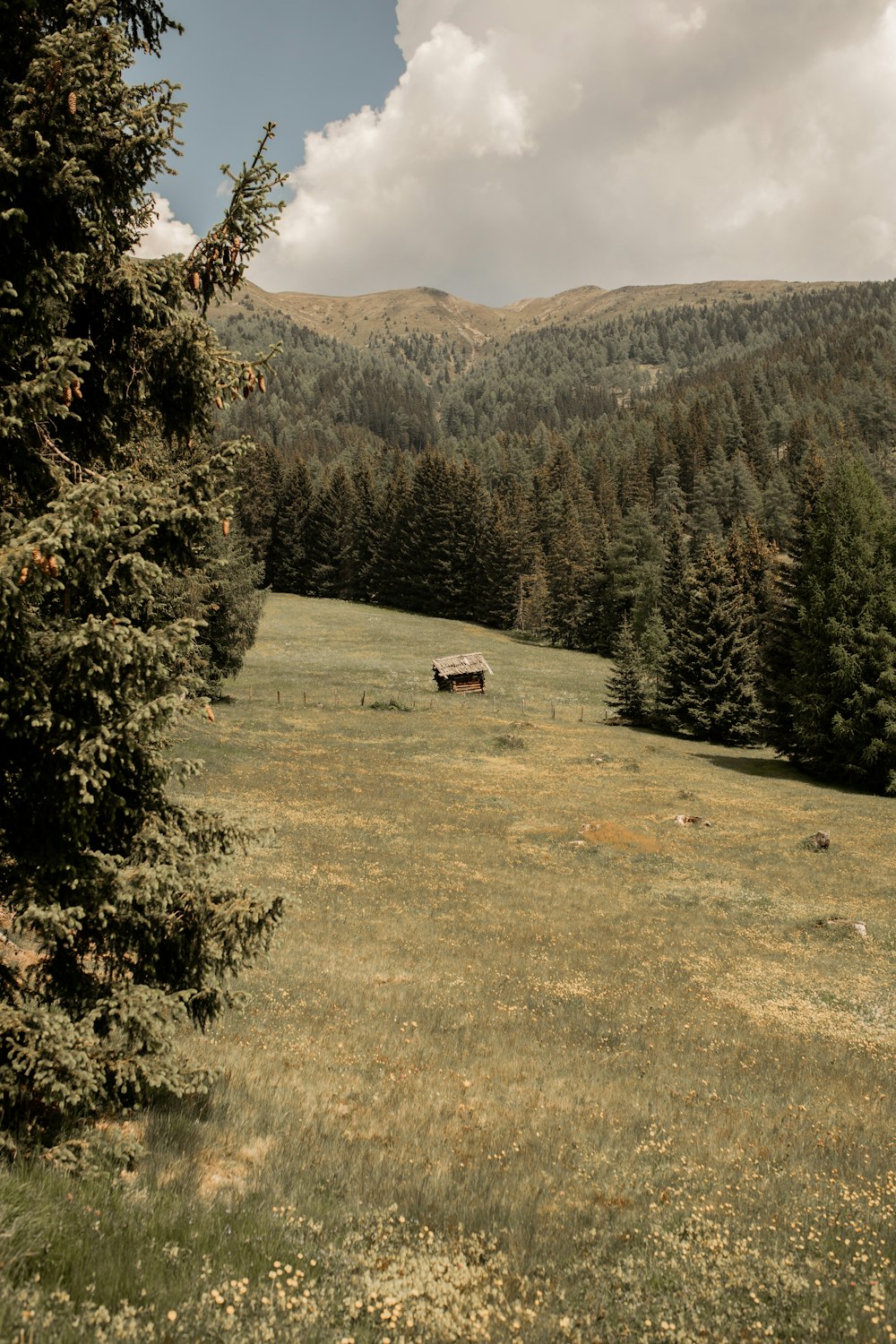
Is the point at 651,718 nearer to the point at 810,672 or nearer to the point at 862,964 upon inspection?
the point at 810,672

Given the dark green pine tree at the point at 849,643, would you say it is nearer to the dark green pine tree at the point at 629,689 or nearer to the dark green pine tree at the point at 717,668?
the dark green pine tree at the point at 717,668

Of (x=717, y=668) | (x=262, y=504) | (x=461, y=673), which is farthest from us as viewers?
(x=262, y=504)

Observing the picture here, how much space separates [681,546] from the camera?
78.8m

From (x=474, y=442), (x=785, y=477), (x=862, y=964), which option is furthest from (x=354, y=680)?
(x=474, y=442)

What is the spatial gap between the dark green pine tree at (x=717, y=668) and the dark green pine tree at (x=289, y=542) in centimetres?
7227

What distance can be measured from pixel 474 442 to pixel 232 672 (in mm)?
131895

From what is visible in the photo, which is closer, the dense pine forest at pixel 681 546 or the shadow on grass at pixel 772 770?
the shadow on grass at pixel 772 770

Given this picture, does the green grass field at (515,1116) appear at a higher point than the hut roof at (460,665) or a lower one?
lower

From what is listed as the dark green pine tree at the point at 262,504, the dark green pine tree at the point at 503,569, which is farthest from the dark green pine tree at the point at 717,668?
the dark green pine tree at the point at 262,504

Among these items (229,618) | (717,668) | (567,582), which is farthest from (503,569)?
(229,618)

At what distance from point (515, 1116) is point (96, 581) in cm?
886

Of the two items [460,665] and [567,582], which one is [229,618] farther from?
[567,582]

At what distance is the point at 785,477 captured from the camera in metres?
107

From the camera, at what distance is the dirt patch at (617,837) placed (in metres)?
28.3
